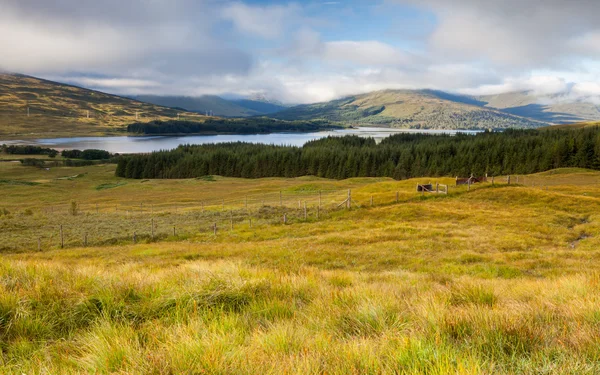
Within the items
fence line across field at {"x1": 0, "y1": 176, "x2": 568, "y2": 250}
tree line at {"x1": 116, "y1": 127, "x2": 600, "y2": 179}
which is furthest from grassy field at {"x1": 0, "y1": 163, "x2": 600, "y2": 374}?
tree line at {"x1": 116, "y1": 127, "x2": 600, "y2": 179}

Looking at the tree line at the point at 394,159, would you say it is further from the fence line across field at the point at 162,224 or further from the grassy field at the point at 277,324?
the grassy field at the point at 277,324

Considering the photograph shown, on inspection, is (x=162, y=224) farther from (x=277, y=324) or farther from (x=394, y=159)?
(x=394, y=159)

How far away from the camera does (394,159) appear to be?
14162cm

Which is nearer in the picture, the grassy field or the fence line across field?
the grassy field

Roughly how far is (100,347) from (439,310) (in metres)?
3.53

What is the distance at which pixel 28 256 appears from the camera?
79.2ft

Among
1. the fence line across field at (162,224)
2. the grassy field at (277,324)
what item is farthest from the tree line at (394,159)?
the grassy field at (277,324)

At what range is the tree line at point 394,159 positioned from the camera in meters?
112

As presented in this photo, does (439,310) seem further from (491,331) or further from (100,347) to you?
(100,347)

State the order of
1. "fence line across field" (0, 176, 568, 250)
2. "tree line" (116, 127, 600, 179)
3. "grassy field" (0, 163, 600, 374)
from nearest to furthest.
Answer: "grassy field" (0, 163, 600, 374), "fence line across field" (0, 176, 568, 250), "tree line" (116, 127, 600, 179)

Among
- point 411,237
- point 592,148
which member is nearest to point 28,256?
point 411,237

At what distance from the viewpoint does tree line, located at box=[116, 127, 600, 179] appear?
11238cm

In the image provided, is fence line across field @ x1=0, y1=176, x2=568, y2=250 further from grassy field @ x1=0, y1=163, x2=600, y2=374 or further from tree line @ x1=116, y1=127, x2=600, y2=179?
tree line @ x1=116, y1=127, x2=600, y2=179

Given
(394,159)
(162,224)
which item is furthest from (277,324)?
(394,159)
